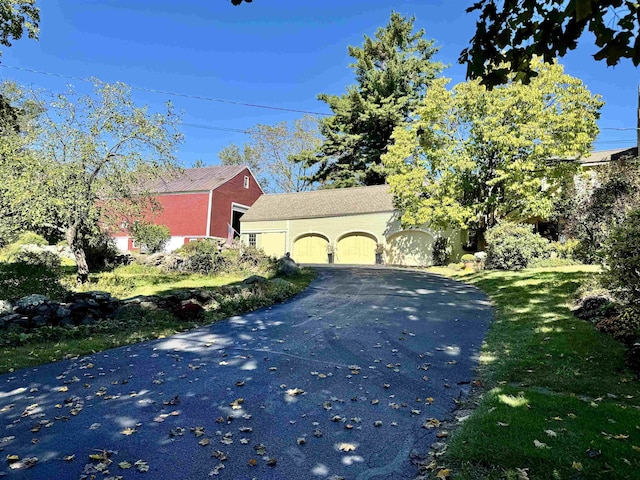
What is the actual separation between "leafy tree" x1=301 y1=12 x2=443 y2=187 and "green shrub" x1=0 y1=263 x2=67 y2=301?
25386 mm

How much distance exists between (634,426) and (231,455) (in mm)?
3491

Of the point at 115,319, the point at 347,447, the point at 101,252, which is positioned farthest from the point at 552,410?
the point at 101,252

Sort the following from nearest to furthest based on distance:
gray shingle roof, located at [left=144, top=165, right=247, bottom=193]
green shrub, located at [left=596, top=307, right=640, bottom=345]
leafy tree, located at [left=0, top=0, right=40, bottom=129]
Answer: green shrub, located at [left=596, top=307, right=640, bottom=345]
leafy tree, located at [left=0, top=0, right=40, bottom=129]
gray shingle roof, located at [left=144, top=165, right=247, bottom=193]

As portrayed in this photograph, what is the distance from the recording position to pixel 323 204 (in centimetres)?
2903

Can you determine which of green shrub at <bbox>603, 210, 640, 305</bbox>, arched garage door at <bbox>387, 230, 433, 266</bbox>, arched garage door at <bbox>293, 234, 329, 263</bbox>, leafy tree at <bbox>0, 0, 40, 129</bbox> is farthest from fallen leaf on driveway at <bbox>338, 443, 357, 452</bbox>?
arched garage door at <bbox>293, 234, 329, 263</bbox>

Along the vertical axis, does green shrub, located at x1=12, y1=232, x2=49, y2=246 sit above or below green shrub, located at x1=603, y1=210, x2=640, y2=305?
above

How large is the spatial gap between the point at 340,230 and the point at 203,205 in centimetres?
1195

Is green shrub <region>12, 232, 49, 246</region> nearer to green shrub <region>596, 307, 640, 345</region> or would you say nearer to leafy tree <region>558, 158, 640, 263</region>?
green shrub <region>596, 307, 640, 345</region>

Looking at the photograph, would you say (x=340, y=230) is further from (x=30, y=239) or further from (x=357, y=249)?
(x=30, y=239)

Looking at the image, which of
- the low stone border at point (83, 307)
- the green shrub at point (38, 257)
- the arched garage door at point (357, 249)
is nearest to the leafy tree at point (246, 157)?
the arched garage door at point (357, 249)

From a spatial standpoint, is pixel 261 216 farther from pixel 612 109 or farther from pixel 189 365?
pixel 189 365

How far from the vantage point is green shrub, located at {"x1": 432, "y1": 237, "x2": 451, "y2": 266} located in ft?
76.4

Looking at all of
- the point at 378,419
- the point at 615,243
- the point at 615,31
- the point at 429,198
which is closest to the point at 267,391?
the point at 378,419

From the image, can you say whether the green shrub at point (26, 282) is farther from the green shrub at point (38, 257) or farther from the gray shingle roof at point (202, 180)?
the gray shingle roof at point (202, 180)
